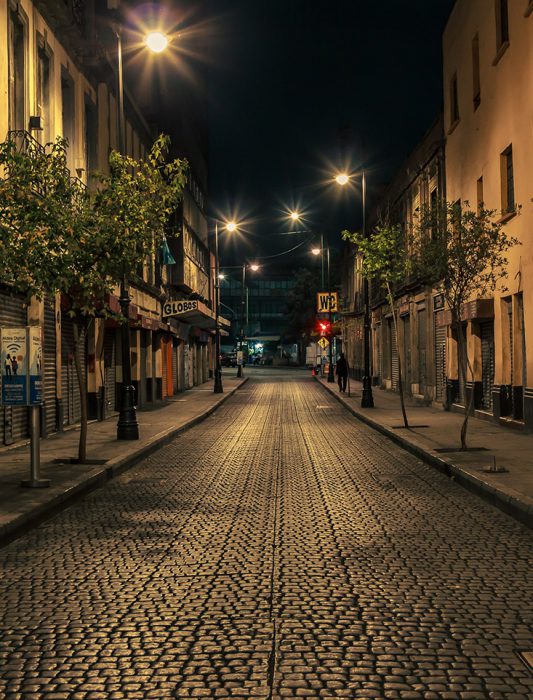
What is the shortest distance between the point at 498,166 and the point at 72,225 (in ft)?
40.0

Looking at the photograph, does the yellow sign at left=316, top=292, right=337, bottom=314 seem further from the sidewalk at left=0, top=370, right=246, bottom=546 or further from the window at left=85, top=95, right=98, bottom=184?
the window at left=85, top=95, right=98, bottom=184

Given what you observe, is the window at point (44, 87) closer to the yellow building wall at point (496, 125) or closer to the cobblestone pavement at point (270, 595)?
the cobblestone pavement at point (270, 595)

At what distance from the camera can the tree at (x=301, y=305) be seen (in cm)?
10269

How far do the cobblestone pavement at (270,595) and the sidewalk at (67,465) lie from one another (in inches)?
9.7

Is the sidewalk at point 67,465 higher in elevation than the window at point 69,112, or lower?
lower

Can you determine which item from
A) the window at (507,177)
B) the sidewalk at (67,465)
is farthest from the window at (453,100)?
the sidewalk at (67,465)

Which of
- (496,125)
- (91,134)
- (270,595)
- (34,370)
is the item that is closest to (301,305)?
(91,134)

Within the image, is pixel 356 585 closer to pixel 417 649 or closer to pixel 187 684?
pixel 417 649

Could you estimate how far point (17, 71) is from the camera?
54.3 feet

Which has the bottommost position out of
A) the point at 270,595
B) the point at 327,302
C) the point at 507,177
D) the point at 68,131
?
the point at 270,595

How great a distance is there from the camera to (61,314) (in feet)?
64.5

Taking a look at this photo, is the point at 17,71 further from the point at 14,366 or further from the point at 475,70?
the point at 475,70

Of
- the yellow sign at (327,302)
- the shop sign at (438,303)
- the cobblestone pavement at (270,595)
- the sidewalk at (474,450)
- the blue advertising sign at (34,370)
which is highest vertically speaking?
the yellow sign at (327,302)

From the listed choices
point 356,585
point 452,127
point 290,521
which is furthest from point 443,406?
point 356,585
